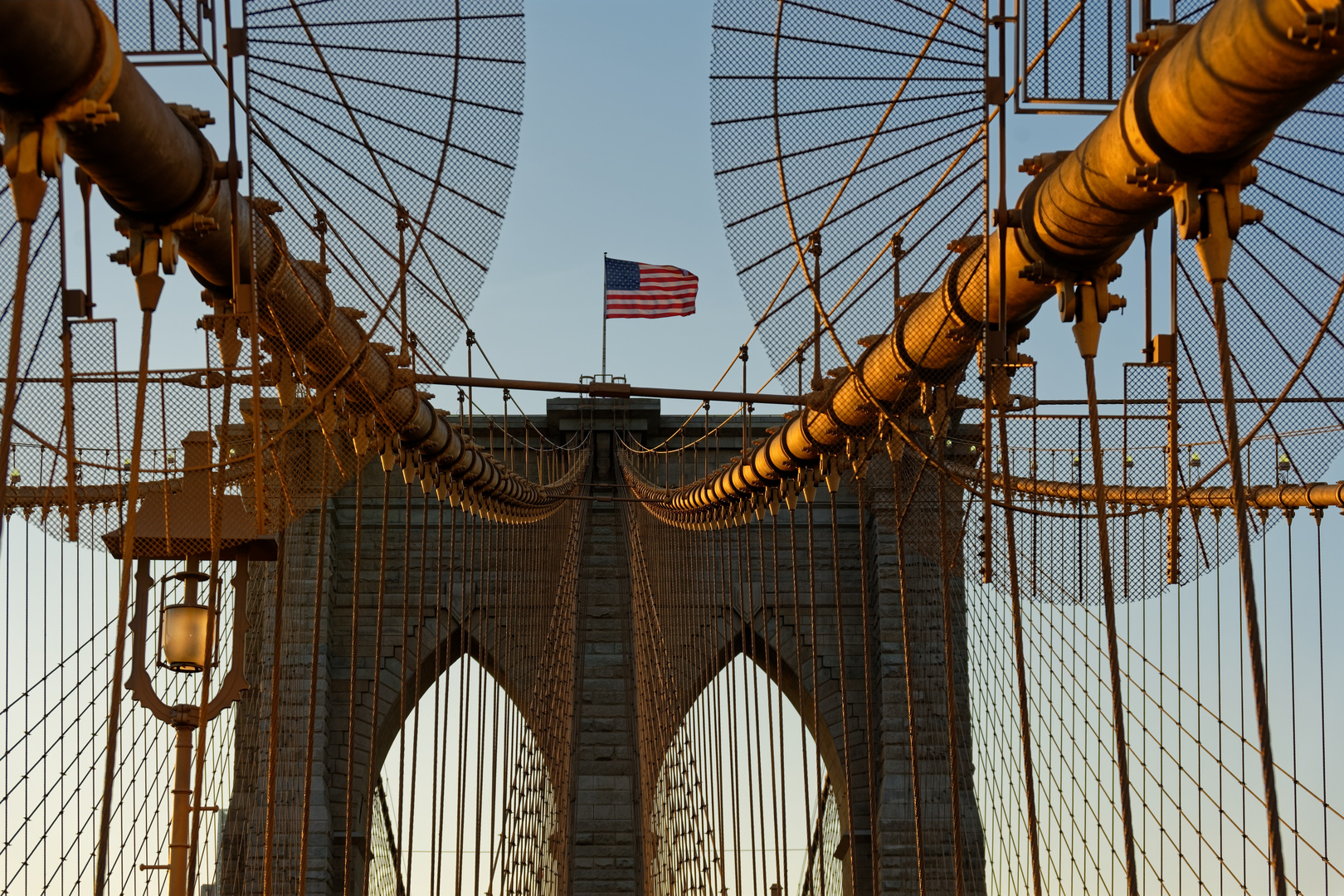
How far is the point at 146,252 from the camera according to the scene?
348 centimetres

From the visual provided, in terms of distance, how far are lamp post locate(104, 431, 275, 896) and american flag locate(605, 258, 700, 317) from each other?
1367cm

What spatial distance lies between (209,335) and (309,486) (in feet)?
6.19

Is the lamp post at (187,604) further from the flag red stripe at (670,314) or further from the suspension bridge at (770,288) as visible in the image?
the flag red stripe at (670,314)

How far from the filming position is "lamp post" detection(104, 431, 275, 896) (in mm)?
4422

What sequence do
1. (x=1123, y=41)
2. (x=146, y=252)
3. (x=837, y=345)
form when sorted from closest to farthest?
(x=146, y=252) < (x=1123, y=41) < (x=837, y=345)

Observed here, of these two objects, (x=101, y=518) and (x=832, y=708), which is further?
(x=832, y=708)

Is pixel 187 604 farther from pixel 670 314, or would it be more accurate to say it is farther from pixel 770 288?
pixel 670 314

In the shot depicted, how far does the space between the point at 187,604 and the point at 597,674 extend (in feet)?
46.0

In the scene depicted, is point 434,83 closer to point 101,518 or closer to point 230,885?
point 101,518

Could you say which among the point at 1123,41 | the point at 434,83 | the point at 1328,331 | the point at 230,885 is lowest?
the point at 230,885

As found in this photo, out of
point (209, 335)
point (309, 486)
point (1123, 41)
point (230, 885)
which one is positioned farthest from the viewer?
point (230, 885)

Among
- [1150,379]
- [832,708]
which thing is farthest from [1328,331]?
[832,708]

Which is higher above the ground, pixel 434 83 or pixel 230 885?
pixel 434 83

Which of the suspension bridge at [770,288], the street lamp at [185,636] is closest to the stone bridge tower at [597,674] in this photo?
the suspension bridge at [770,288]
